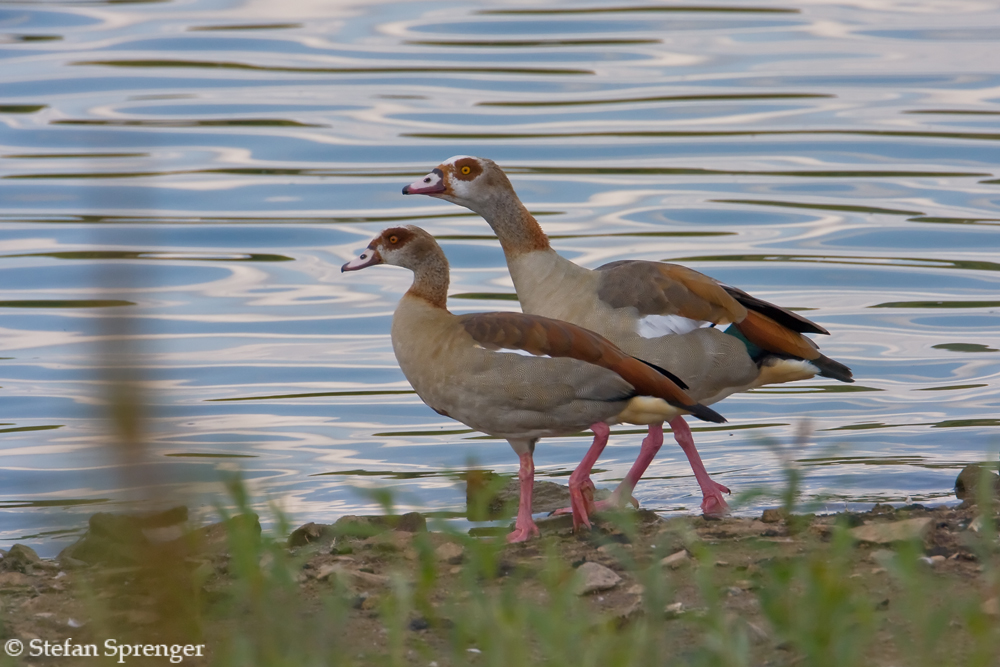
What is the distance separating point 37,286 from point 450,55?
10.6 meters

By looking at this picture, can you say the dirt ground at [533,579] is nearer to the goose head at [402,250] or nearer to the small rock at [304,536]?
the small rock at [304,536]

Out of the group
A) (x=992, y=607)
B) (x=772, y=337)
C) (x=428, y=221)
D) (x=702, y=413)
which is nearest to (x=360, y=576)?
(x=702, y=413)

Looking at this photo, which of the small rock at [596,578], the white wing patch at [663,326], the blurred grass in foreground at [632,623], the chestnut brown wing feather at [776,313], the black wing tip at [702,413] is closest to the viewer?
the blurred grass in foreground at [632,623]

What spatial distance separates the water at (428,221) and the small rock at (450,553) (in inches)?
26.0

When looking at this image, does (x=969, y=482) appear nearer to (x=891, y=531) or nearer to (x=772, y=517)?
(x=772, y=517)

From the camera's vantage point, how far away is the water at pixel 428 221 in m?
7.45

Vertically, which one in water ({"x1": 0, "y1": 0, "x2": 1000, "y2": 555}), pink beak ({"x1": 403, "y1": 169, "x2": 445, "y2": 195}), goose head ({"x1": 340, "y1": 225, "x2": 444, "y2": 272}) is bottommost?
water ({"x1": 0, "y1": 0, "x2": 1000, "y2": 555})

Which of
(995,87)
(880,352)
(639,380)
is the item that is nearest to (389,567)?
(639,380)

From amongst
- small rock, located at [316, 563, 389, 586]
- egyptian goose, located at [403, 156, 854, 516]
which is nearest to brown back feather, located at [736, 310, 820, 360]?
egyptian goose, located at [403, 156, 854, 516]

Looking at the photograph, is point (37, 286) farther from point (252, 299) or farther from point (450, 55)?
point (450, 55)

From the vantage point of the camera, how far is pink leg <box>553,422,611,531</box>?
235 inches

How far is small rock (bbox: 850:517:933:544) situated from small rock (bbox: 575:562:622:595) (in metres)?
0.90

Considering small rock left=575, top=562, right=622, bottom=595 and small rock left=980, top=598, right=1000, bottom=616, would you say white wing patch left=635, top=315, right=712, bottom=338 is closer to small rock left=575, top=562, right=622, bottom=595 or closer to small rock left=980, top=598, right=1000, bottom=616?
small rock left=575, top=562, right=622, bottom=595

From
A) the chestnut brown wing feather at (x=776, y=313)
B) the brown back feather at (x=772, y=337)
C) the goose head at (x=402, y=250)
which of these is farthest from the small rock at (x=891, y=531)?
the goose head at (x=402, y=250)
